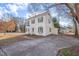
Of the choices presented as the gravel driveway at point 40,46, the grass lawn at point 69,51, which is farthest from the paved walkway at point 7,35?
the grass lawn at point 69,51

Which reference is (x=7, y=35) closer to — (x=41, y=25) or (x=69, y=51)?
(x=41, y=25)

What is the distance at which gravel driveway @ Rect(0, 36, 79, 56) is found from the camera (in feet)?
4.93

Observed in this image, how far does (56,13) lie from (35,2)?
198mm

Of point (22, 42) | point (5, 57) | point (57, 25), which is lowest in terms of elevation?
point (5, 57)

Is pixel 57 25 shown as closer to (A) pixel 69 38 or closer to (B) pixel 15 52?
(A) pixel 69 38

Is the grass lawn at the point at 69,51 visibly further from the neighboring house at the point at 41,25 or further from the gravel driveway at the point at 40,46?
the neighboring house at the point at 41,25

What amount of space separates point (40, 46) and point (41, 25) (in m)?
0.18

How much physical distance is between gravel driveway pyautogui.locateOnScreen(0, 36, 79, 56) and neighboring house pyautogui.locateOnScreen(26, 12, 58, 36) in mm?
57

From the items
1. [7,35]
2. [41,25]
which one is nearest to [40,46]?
[41,25]

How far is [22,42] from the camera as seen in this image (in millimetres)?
1521

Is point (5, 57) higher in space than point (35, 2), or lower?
lower

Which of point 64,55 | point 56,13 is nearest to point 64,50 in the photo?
point 64,55

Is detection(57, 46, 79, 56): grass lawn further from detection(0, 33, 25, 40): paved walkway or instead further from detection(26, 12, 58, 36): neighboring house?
detection(0, 33, 25, 40): paved walkway

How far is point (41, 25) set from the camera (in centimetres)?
154
